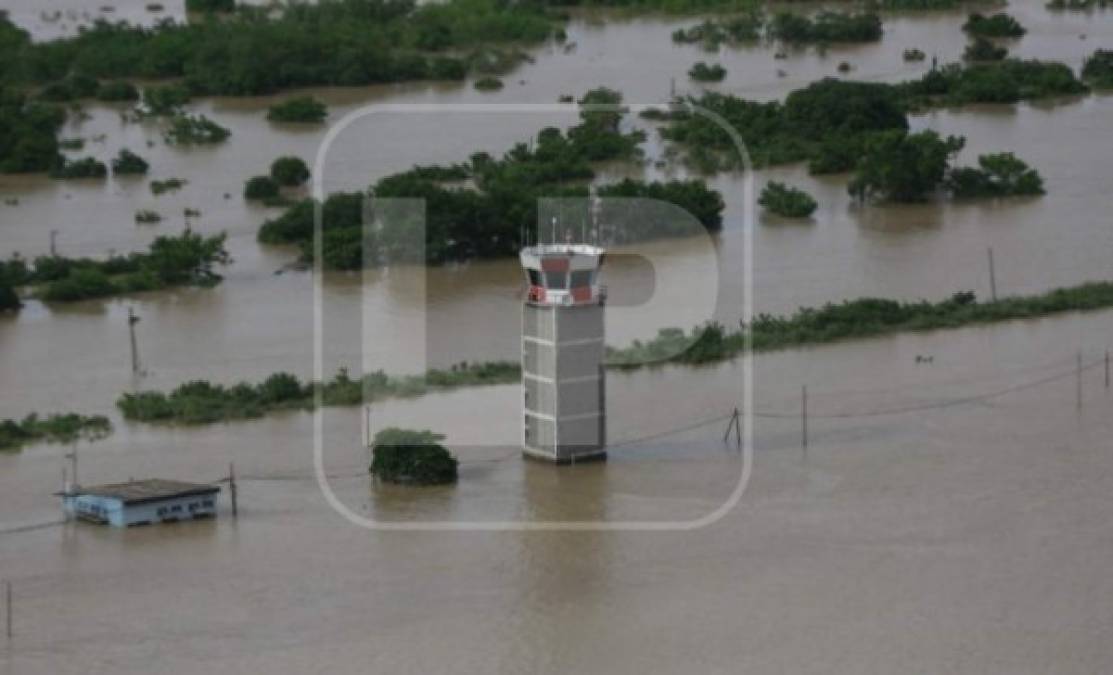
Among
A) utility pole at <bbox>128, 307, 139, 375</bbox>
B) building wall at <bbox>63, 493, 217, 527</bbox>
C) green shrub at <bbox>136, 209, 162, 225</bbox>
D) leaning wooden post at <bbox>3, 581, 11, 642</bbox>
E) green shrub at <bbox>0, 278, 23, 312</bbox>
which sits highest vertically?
green shrub at <bbox>136, 209, 162, 225</bbox>

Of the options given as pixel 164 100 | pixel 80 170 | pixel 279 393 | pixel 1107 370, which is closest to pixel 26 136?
pixel 80 170

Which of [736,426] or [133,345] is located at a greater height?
[133,345]

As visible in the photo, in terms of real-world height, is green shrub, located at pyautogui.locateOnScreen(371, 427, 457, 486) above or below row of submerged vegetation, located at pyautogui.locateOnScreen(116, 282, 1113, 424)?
below

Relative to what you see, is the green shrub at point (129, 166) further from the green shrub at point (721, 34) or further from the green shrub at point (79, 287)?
the green shrub at point (721, 34)

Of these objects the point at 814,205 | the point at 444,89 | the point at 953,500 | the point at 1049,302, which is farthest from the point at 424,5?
the point at 953,500

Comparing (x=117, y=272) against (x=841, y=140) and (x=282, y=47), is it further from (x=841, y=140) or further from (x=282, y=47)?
(x=282, y=47)

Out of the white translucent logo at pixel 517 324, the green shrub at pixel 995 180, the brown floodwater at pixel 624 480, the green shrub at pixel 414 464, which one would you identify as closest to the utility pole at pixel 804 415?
the brown floodwater at pixel 624 480

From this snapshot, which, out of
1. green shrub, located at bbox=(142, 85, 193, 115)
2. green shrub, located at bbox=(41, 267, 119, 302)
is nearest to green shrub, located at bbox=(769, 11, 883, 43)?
green shrub, located at bbox=(142, 85, 193, 115)

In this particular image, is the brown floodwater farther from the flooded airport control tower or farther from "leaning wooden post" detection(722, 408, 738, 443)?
the flooded airport control tower
